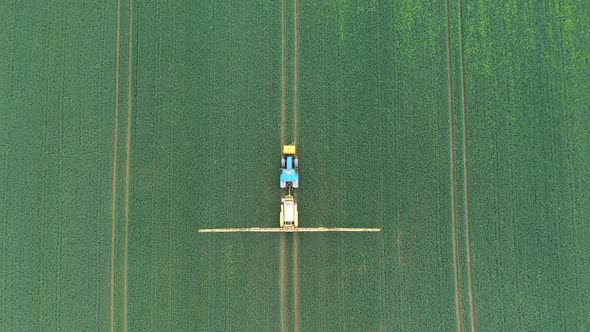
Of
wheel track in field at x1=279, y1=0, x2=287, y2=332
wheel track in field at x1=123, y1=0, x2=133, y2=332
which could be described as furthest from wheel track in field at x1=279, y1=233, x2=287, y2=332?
wheel track in field at x1=123, y1=0, x2=133, y2=332

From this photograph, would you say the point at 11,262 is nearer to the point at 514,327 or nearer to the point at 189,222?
the point at 189,222

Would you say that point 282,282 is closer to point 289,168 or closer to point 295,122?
point 289,168

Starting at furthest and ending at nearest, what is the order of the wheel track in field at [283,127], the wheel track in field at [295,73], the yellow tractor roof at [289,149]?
the wheel track in field at [295,73] < the yellow tractor roof at [289,149] < the wheel track in field at [283,127]

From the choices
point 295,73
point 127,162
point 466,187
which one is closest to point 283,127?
point 295,73

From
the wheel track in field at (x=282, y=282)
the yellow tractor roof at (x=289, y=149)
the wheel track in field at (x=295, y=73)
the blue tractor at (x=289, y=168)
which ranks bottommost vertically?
the wheel track in field at (x=282, y=282)

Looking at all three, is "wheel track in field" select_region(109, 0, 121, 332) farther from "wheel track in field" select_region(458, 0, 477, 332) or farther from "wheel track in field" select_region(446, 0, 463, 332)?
"wheel track in field" select_region(458, 0, 477, 332)

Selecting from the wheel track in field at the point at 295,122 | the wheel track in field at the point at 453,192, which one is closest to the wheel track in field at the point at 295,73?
the wheel track in field at the point at 295,122

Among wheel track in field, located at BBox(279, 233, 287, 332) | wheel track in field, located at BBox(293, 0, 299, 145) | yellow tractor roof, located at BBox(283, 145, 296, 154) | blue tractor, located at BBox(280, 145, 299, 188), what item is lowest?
wheel track in field, located at BBox(279, 233, 287, 332)

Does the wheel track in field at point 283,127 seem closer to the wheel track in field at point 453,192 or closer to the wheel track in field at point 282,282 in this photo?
the wheel track in field at point 282,282
